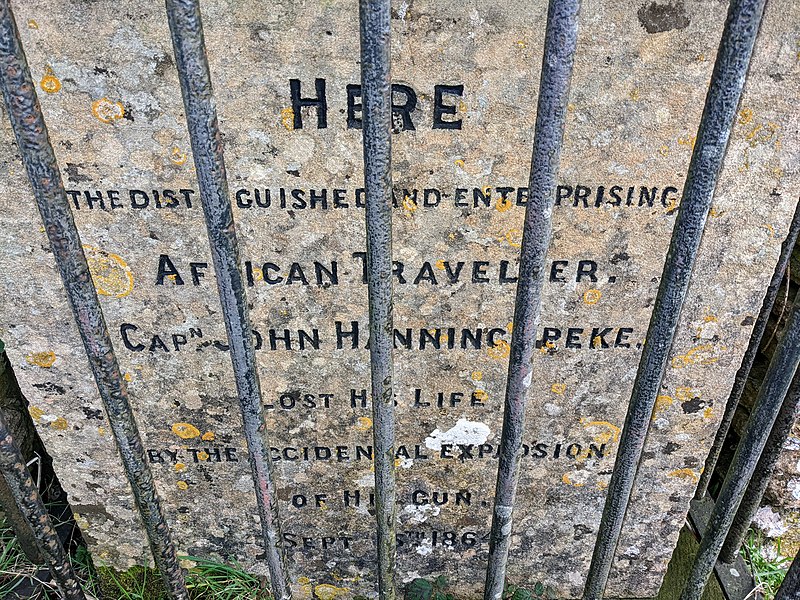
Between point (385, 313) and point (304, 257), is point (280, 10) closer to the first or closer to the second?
point (304, 257)

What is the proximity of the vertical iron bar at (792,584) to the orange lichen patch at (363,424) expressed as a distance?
124cm

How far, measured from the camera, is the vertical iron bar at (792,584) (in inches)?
54.5

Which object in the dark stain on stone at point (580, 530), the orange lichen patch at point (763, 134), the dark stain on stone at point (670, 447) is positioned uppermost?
the orange lichen patch at point (763, 134)

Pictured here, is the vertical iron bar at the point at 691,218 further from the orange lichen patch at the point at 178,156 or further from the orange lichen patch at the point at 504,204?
the orange lichen patch at the point at 178,156

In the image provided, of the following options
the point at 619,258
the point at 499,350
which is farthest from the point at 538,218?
the point at 499,350

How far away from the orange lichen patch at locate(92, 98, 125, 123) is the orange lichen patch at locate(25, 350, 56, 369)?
0.80m

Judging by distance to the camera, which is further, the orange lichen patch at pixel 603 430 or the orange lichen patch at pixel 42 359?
the orange lichen patch at pixel 603 430

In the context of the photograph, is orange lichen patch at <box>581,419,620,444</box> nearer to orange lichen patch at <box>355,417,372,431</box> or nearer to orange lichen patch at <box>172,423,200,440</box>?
orange lichen patch at <box>355,417,372,431</box>

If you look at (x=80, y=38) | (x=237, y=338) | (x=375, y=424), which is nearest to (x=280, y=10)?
(x=80, y=38)

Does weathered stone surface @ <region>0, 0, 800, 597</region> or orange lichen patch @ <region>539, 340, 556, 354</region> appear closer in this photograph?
weathered stone surface @ <region>0, 0, 800, 597</region>

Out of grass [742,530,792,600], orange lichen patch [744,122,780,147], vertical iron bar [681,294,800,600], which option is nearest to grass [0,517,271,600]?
vertical iron bar [681,294,800,600]

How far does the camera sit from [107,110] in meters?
1.65

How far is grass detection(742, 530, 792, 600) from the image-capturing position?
2.49 meters

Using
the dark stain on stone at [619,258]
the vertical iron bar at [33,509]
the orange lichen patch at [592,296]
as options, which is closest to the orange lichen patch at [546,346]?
the orange lichen patch at [592,296]
